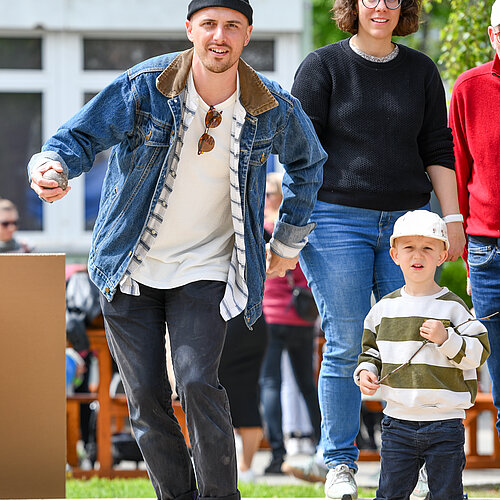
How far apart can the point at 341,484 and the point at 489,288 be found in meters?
1.08

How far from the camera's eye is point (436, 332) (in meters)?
3.80

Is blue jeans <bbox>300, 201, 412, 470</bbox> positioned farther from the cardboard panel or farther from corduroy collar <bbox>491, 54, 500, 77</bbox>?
the cardboard panel

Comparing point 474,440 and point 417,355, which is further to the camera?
point 474,440

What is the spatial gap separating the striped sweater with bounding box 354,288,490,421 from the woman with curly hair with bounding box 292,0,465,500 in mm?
373

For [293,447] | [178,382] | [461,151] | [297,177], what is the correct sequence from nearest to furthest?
[178,382] → [297,177] → [461,151] → [293,447]

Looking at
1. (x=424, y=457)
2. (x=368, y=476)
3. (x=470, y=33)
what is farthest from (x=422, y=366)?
(x=368, y=476)

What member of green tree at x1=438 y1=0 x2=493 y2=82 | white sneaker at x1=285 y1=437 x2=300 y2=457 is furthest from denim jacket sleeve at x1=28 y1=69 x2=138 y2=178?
white sneaker at x1=285 y1=437 x2=300 y2=457

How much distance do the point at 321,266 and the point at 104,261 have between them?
3.29ft

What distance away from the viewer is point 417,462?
3.94 m

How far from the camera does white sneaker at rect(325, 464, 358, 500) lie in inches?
165

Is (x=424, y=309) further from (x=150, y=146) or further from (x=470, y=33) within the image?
(x=470, y=33)

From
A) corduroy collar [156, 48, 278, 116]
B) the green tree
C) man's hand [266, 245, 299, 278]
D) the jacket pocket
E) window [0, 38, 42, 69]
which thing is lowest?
man's hand [266, 245, 299, 278]

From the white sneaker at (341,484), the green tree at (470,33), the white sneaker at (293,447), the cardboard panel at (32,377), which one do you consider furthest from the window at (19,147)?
the white sneaker at (341,484)

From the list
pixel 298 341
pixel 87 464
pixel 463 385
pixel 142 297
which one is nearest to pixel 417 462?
pixel 463 385
